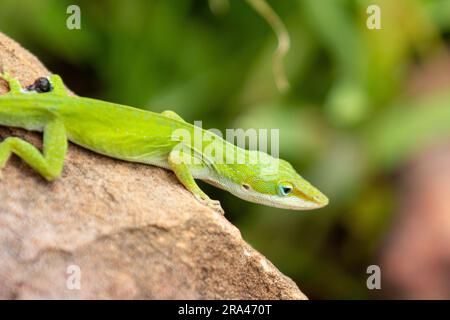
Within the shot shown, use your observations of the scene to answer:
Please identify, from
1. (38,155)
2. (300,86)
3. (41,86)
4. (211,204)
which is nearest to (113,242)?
(38,155)

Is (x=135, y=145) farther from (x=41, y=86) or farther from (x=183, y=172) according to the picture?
(x=41, y=86)

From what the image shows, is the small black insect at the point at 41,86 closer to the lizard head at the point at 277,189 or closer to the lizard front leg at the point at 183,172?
the lizard front leg at the point at 183,172

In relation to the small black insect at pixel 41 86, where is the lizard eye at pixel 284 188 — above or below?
below

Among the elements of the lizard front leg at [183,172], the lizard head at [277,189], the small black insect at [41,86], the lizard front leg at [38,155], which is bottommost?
the lizard head at [277,189]

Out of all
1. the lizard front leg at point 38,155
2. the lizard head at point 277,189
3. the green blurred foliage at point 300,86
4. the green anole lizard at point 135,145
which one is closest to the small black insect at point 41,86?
the green anole lizard at point 135,145

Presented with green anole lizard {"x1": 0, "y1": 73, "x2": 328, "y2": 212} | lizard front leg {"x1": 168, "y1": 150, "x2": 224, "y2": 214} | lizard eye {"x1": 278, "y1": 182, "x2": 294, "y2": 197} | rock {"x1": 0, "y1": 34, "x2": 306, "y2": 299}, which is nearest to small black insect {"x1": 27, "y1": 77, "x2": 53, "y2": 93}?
green anole lizard {"x1": 0, "y1": 73, "x2": 328, "y2": 212}

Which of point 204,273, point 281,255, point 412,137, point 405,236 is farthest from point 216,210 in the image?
point 405,236

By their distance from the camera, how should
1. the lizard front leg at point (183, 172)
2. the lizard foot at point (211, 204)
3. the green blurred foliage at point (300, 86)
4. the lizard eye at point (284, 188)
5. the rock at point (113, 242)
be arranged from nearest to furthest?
the rock at point (113, 242) → the lizard foot at point (211, 204) → the lizard front leg at point (183, 172) → the lizard eye at point (284, 188) → the green blurred foliage at point (300, 86)

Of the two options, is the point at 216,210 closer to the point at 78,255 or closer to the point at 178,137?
the point at 178,137
